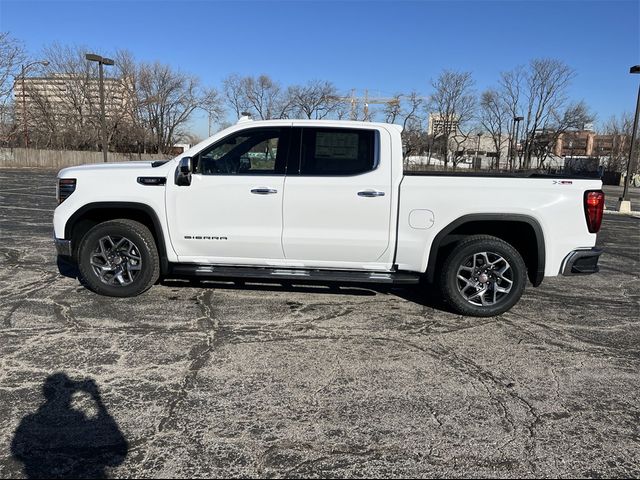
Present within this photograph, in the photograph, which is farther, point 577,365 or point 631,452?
point 577,365

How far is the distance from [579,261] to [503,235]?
781 mm

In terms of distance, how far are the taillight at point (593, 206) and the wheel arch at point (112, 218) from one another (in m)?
4.40

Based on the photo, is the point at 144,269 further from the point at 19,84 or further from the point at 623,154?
the point at 623,154

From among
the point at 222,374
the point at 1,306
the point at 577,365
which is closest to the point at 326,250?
the point at 222,374

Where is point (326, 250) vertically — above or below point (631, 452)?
above

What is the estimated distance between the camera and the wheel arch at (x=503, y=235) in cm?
479

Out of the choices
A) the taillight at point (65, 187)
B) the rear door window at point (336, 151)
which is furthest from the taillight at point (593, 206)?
the taillight at point (65, 187)

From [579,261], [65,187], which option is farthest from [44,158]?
[579,261]

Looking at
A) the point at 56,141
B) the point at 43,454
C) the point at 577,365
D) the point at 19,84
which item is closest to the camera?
the point at 43,454

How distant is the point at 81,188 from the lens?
16.9ft

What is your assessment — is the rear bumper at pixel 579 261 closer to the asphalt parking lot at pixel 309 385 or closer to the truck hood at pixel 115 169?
the asphalt parking lot at pixel 309 385

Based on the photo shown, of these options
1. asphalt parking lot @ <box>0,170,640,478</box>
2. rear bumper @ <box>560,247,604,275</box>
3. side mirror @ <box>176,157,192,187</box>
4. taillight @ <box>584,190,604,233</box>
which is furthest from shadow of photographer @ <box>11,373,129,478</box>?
taillight @ <box>584,190,604,233</box>

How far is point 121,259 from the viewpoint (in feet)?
17.4

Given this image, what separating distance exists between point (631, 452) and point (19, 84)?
→ 55961 millimetres
